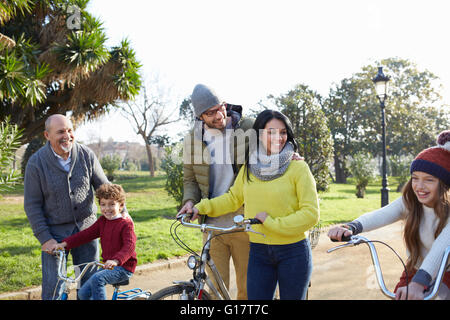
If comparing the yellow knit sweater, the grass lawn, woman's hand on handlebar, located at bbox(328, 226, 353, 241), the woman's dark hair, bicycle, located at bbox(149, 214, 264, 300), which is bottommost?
the grass lawn

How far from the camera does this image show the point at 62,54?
1133 centimetres

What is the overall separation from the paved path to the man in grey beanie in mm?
1549

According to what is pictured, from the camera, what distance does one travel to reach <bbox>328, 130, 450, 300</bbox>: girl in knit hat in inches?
79.2

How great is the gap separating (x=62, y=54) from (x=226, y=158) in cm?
1003

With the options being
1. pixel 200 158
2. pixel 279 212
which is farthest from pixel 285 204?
pixel 200 158

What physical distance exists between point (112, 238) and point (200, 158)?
0.94m


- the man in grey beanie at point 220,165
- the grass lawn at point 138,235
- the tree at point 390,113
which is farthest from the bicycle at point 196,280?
the tree at point 390,113

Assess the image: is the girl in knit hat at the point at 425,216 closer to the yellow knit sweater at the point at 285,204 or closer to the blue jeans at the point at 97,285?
the yellow knit sweater at the point at 285,204

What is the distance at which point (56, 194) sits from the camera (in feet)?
10.0

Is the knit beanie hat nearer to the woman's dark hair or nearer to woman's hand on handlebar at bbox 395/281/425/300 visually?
woman's hand on handlebar at bbox 395/281/425/300

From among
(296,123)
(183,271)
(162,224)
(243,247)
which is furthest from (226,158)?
(296,123)

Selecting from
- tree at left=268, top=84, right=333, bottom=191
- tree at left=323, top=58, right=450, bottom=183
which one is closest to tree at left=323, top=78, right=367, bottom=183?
tree at left=323, top=58, right=450, bottom=183

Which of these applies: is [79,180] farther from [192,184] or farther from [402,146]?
[402,146]

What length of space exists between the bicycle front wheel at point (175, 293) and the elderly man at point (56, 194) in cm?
108
